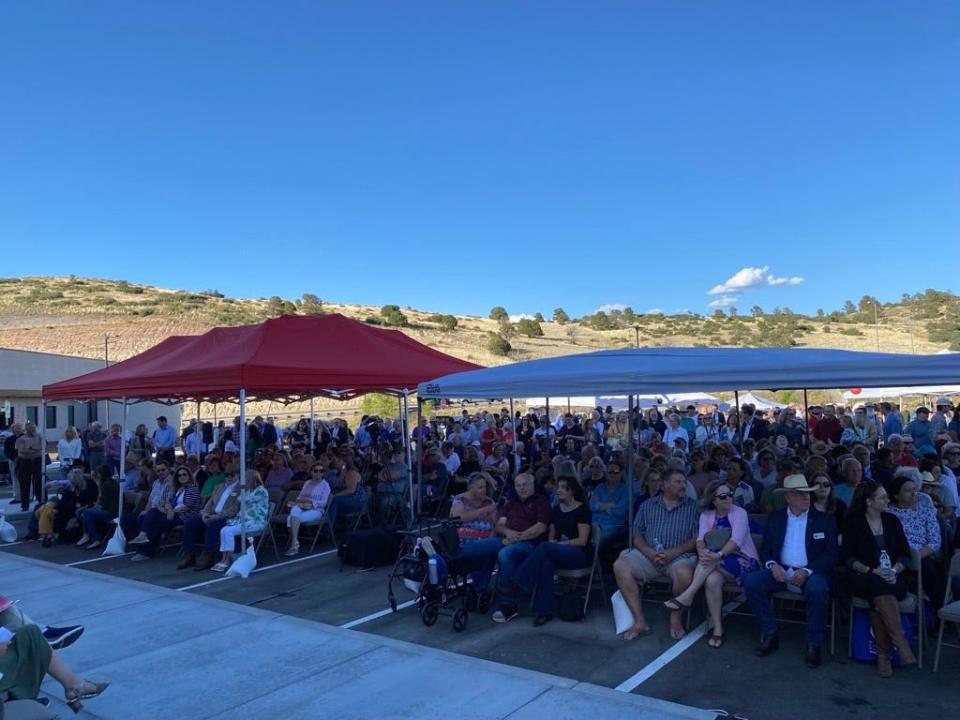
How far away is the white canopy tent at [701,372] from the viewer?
523 centimetres

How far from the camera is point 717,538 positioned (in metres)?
5.42

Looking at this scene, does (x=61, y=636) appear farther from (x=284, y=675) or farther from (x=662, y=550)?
(x=662, y=550)

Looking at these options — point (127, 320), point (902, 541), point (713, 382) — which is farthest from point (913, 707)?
point (127, 320)

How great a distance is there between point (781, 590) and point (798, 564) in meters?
0.21

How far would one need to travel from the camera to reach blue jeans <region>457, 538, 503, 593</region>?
6.25 m

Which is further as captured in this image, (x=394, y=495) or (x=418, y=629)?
(x=394, y=495)

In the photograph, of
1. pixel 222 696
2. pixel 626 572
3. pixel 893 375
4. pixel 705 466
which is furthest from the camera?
pixel 705 466

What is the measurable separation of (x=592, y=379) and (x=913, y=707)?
306 cm

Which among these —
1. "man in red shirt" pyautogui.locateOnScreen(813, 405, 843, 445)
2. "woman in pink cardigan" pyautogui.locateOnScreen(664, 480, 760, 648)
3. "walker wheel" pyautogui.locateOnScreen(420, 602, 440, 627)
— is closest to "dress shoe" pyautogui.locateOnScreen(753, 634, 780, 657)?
"woman in pink cardigan" pyautogui.locateOnScreen(664, 480, 760, 648)

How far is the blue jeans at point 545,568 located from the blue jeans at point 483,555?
1.11 ft

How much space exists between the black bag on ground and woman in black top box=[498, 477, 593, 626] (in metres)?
2.35

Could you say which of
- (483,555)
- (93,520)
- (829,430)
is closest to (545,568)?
(483,555)

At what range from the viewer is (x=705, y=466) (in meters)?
8.59

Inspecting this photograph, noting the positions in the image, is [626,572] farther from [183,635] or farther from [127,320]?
[127,320]
